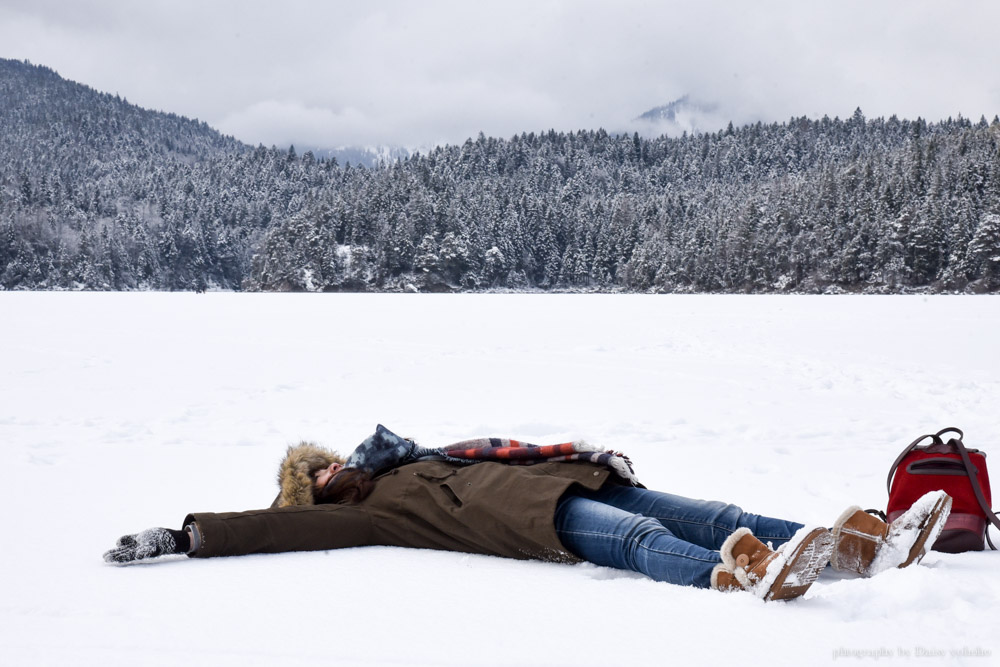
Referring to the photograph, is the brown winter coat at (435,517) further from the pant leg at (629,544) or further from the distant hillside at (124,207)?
the distant hillside at (124,207)

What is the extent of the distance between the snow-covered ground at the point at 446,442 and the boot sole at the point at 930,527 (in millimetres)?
142

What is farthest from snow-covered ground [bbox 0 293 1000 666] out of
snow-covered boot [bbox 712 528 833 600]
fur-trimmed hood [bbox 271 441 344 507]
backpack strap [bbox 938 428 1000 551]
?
fur-trimmed hood [bbox 271 441 344 507]

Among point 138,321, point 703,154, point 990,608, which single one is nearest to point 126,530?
point 990,608

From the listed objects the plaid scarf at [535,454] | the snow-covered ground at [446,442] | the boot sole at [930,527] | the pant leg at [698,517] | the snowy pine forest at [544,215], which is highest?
the snowy pine forest at [544,215]

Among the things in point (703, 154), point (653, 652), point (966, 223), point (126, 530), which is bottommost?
point (126, 530)

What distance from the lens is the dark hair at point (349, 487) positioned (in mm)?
2820

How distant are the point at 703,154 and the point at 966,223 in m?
80.9

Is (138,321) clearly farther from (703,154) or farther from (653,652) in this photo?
(703,154)

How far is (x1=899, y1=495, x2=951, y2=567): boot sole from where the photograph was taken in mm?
2166

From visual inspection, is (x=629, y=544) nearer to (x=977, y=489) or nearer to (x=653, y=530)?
(x=653, y=530)

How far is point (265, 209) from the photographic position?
4769 inches

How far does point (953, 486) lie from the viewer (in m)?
2.67

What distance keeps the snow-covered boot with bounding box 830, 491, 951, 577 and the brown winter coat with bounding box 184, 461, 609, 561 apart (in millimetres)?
809

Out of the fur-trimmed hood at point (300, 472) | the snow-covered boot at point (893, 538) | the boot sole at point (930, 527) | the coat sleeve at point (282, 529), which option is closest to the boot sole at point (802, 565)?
the snow-covered boot at point (893, 538)
